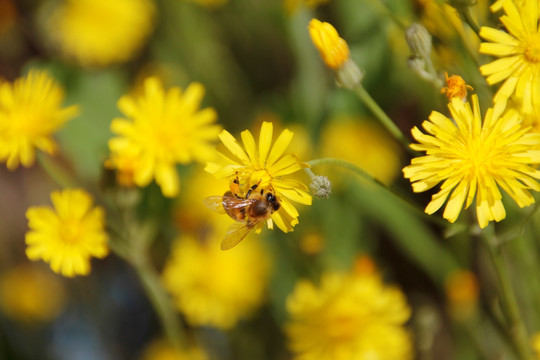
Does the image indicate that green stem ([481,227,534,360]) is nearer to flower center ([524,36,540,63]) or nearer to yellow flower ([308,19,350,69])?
flower center ([524,36,540,63])

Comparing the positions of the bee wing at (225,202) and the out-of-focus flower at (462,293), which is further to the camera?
the out-of-focus flower at (462,293)

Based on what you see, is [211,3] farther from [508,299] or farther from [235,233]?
[508,299]

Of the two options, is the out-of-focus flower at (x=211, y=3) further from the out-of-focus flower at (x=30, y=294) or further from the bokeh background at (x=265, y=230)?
the out-of-focus flower at (x=30, y=294)

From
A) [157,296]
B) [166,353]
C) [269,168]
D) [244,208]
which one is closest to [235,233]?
[244,208]

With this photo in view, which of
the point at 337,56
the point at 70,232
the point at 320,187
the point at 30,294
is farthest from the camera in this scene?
the point at 30,294

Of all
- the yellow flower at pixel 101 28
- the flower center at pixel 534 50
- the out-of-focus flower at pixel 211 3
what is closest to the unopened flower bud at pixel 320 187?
the flower center at pixel 534 50

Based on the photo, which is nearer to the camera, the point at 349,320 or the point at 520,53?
the point at 520,53
